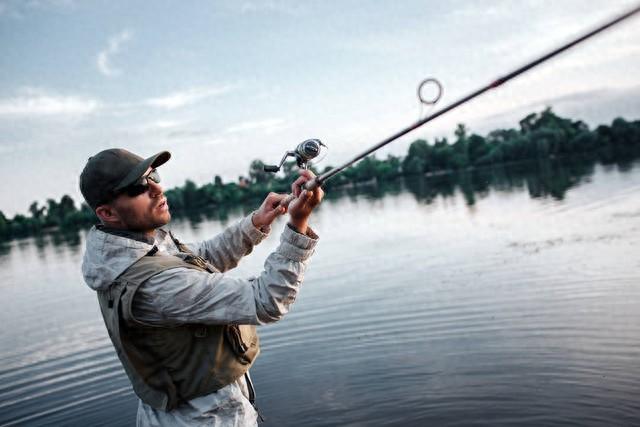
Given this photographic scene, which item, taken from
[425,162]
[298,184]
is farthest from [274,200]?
[425,162]

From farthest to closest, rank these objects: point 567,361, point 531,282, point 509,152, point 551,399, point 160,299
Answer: point 509,152
point 531,282
point 567,361
point 551,399
point 160,299

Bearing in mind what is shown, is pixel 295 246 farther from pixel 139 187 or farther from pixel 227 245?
pixel 227 245

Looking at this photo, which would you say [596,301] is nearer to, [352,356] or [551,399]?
[551,399]

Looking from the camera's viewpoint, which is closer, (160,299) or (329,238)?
(160,299)

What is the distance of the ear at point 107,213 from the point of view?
115 inches

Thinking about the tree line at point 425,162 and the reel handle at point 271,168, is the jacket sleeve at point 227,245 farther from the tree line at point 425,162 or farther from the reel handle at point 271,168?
the tree line at point 425,162

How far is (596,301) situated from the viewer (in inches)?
381

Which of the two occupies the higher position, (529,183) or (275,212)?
(275,212)

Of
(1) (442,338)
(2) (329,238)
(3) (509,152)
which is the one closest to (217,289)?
(1) (442,338)

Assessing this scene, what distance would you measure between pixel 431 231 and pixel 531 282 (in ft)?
37.8

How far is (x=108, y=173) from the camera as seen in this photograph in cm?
286

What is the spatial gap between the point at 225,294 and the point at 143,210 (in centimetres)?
73

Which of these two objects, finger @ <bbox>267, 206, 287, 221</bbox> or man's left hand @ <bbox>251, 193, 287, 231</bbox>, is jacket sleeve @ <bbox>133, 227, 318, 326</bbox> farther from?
man's left hand @ <bbox>251, 193, 287, 231</bbox>

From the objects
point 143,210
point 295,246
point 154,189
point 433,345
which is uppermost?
point 154,189
